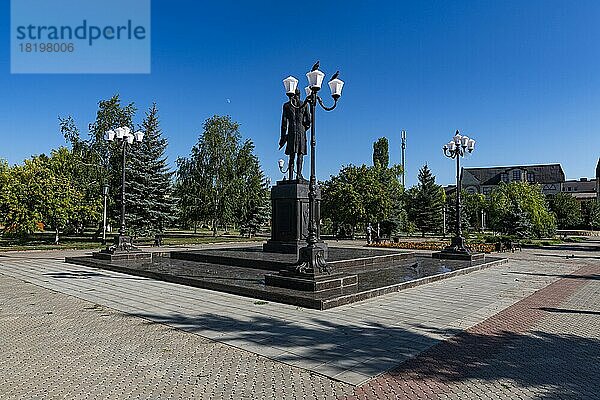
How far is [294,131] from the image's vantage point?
47.0 ft

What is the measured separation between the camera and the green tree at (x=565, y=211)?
197 ft

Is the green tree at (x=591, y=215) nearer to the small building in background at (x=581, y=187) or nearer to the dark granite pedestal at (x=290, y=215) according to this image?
the small building in background at (x=581, y=187)

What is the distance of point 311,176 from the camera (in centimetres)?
902

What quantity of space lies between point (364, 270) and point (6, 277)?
10733mm

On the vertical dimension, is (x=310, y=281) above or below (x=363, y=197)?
below

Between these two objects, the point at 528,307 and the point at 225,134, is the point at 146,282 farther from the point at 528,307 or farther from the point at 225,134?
the point at 225,134

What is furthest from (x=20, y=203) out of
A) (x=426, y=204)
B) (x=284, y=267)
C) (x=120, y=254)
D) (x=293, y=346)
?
(x=426, y=204)

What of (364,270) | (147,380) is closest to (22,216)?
(364,270)

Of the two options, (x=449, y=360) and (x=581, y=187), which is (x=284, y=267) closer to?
(x=449, y=360)

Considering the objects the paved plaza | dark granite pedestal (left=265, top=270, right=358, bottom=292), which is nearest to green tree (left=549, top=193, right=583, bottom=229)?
the paved plaza

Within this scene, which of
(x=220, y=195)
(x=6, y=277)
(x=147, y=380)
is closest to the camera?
(x=147, y=380)

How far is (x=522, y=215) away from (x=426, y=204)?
10913 mm

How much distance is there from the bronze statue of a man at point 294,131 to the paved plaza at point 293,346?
597cm

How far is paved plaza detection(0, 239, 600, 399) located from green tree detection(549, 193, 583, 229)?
5812cm
